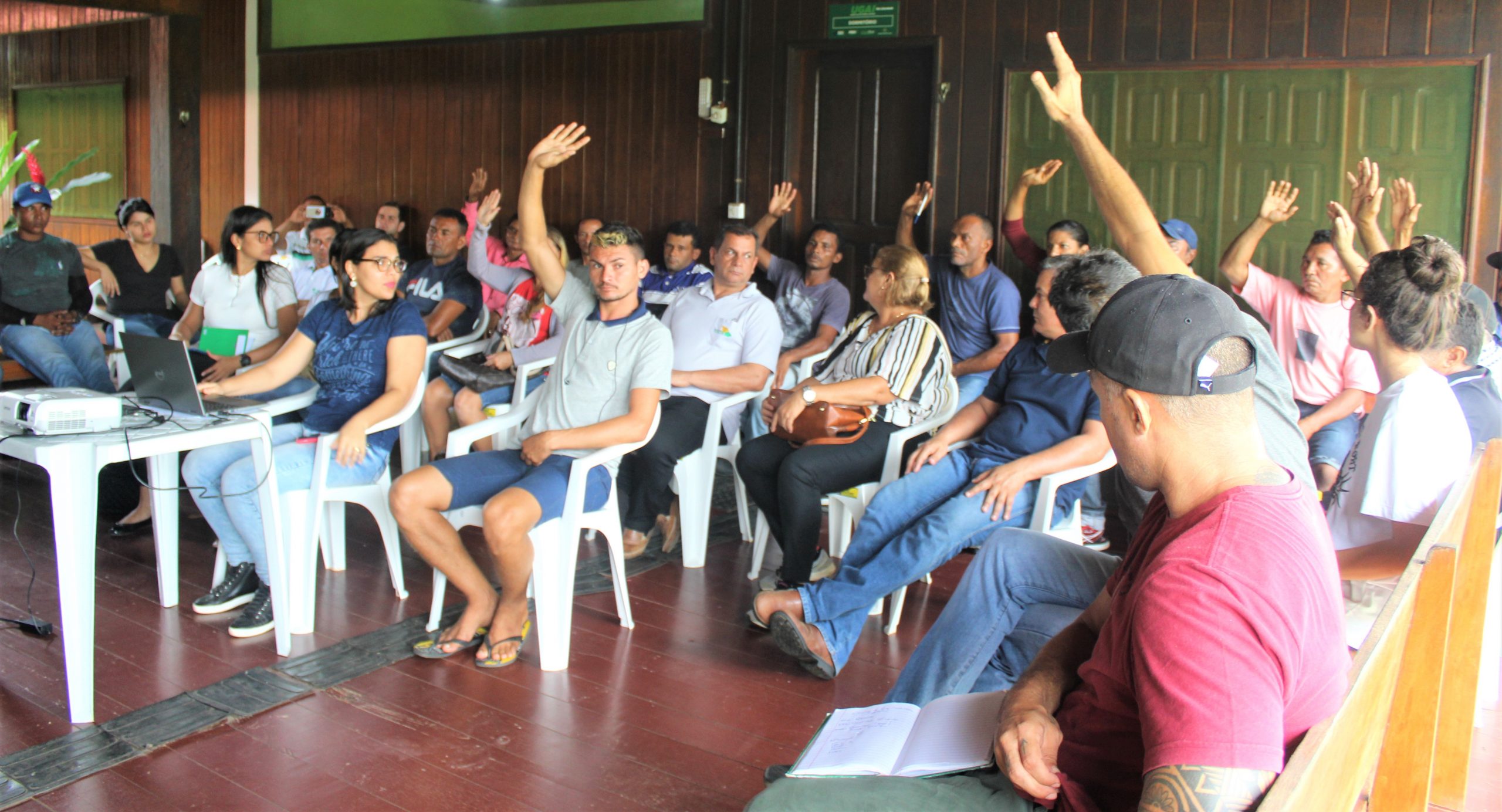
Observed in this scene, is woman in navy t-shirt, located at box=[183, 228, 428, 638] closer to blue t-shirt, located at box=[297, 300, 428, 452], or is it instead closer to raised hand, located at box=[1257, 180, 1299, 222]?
blue t-shirt, located at box=[297, 300, 428, 452]

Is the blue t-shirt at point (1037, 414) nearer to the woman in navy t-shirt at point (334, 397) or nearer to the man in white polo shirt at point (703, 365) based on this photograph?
the man in white polo shirt at point (703, 365)

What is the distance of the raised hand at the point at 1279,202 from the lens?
13.5ft

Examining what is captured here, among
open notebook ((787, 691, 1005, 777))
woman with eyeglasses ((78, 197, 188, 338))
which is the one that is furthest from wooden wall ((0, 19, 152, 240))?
open notebook ((787, 691, 1005, 777))

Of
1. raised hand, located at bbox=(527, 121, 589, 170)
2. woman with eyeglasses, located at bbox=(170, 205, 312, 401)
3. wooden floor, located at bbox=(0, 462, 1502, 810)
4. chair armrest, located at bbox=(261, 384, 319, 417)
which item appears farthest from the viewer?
woman with eyeglasses, located at bbox=(170, 205, 312, 401)

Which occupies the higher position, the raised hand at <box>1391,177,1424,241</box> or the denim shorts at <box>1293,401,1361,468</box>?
the raised hand at <box>1391,177,1424,241</box>

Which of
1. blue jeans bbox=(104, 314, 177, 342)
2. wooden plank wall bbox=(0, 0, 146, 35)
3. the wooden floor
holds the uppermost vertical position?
wooden plank wall bbox=(0, 0, 146, 35)

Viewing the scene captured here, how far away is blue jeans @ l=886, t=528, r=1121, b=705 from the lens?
2059 mm

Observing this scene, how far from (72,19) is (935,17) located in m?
7.09

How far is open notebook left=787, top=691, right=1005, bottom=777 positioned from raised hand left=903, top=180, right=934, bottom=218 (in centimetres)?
365

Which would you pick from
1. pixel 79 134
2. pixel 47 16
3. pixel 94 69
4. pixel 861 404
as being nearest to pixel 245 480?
pixel 861 404

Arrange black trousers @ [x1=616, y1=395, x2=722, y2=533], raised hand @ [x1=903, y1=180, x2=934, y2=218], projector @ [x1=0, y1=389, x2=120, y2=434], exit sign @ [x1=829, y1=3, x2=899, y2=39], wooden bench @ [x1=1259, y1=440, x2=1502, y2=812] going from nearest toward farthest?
wooden bench @ [x1=1259, y1=440, x2=1502, y2=812]
projector @ [x1=0, y1=389, x2=120, y2=434]
black trousers @ [x1=616, y1=395, x2=722, y2=533]
raised hand @ [x1=903, y1=180, x2=934, y2=218]
exit sign @ [x1=829, y1=3, x2=899, y2=39]

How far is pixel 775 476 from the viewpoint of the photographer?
3.54 metres

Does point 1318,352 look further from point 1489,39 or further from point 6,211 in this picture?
point 6,211

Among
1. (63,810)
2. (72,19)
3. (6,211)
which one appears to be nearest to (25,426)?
(63,810)
